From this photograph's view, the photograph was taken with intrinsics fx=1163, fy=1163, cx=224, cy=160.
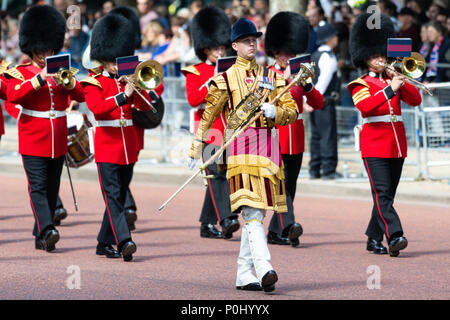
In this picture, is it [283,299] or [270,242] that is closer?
[283,299]

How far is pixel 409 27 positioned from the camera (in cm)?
1468

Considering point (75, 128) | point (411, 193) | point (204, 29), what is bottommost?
point (411, 193)

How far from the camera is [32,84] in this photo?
8.57 meters

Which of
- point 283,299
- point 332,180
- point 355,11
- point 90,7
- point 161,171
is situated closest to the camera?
point 283,299

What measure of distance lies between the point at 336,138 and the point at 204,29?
123 inches

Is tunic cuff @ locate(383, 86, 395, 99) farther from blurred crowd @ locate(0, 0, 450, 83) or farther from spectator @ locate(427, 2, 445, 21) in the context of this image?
spectator @ locate(427, 2, 445, 21)

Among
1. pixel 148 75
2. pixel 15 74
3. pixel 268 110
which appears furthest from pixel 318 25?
pixel 268 110

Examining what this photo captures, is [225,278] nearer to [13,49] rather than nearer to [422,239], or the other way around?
[422,239]

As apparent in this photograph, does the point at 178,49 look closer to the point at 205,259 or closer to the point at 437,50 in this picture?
the point at 437,50

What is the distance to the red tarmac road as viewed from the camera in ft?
23.5

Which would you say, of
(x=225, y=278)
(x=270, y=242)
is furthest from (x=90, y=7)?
(x=225, y=278)

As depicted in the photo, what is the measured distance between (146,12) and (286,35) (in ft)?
30.3

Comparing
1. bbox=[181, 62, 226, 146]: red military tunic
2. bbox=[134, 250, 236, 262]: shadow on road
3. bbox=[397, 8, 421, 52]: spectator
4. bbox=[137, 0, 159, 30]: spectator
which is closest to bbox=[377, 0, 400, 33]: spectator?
bbox=[397, 8, 421, 52]: spectator

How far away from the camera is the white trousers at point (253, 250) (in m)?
6.89
